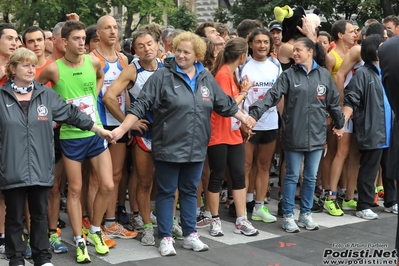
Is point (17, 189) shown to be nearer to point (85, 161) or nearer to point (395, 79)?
point (85, 161)

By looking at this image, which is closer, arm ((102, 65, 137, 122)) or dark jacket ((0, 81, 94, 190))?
dark jacket ((0, 81, 94, 190))

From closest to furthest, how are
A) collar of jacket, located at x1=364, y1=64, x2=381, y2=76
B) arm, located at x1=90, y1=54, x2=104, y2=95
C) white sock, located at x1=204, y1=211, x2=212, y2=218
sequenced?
arm, located at x1=90, y1=54, x2=104, y2=95 → white sock, located at x1=204, y1=211, x2=212, y2=218 → collar of jacket, located at x1=364, y1=64, x2=381, y2=76

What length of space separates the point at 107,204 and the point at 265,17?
74.3 feet

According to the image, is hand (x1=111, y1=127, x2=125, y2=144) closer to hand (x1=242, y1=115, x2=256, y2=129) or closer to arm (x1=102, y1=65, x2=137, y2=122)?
arm (x1=102, y1=65, x2=137, y2=122)

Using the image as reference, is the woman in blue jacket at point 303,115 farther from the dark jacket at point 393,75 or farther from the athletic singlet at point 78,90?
the dark jacket at point 393,75

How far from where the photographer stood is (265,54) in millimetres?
8023

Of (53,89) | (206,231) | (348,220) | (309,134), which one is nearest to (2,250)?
(53,89)

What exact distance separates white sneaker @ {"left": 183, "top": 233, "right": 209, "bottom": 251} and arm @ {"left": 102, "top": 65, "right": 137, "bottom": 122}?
4.47 ft

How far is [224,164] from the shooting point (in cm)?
748

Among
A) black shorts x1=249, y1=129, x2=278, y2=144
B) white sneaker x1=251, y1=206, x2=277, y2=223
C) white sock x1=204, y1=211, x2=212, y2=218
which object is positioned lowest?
white sneaker x1=251, y1=206, x2=277, y2=223

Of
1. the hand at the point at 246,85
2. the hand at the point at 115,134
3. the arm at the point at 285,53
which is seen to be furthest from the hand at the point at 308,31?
the hand at the point at 115,134

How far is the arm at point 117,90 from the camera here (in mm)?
7062

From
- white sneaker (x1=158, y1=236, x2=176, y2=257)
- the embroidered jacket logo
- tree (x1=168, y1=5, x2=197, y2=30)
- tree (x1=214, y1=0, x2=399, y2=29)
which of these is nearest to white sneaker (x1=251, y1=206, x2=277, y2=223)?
white sneaker (x1=158, y1=236, x2=176, y2=257)

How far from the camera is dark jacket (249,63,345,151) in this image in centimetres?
762
